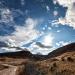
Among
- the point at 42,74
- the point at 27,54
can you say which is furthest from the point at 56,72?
the point at 27,54

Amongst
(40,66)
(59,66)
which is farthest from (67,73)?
(40,66)

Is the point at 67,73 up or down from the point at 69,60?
down

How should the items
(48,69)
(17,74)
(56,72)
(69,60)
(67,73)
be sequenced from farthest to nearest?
1. (17,74)
2. (69,60)
3. (48,69)
4. (56,72)
5. (67,73)

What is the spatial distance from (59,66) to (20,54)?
86.7 metres

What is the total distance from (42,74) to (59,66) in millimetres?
1804

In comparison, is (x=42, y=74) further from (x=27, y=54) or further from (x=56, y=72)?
(x=27, y=54)

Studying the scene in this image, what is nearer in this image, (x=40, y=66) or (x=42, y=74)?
(x=42, y=74)

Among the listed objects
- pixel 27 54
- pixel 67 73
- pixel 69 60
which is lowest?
pixel 67 73

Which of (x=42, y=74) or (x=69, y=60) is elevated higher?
(x=69, y=60)

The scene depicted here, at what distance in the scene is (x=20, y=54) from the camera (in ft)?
332

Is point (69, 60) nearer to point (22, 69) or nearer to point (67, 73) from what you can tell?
point (67, 73)

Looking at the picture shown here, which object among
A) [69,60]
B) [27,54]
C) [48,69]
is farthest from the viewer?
[27,54]

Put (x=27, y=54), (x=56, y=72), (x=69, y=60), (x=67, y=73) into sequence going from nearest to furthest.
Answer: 1. (x=67, y=73)
2. (x=56, y=72)
3. (x=69, y=60)
4. (x=27, y=54)

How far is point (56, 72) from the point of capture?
14.6 m
